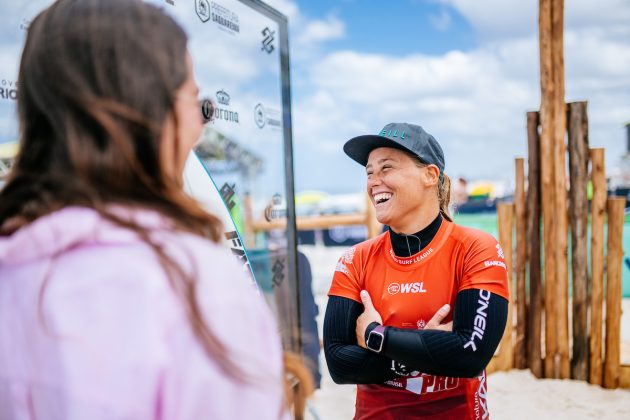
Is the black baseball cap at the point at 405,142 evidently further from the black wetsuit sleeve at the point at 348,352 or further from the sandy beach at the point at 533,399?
the sandy beach at the point at 533,399

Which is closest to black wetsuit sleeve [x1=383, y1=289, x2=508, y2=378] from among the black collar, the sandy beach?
the black collar

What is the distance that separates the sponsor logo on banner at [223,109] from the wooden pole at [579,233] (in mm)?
2799

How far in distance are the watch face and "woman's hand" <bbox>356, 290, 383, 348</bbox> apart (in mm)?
50

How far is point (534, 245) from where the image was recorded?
15.0ft

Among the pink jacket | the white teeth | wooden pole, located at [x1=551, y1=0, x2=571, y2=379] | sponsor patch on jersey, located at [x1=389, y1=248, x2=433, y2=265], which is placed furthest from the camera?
wooden pole, located at [x1=551, y1=0, x2=571, y2=379]

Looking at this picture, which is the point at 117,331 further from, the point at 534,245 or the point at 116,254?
the point at 534,245

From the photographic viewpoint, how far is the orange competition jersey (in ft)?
5.71

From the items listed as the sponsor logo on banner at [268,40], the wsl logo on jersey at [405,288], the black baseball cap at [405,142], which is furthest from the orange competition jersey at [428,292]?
the sponsor logo on banner at [268,40]

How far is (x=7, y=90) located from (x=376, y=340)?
145cm

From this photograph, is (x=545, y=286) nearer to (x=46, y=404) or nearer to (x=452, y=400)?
(x=452, y=400)

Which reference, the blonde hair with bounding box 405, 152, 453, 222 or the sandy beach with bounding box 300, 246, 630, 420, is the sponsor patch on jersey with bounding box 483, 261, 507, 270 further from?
the sandy beach with bounding box 300, 246, 630, 420

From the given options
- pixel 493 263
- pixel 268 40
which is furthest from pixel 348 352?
pixel 268 40

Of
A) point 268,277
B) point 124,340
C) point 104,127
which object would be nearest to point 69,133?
point 104,127

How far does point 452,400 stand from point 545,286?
3.09m
